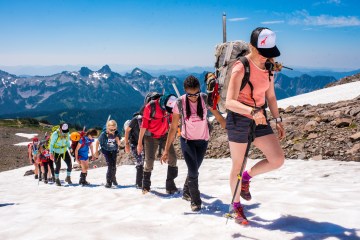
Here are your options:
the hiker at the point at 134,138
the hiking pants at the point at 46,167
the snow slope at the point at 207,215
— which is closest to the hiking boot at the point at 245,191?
the snow slope at the point at 207,215

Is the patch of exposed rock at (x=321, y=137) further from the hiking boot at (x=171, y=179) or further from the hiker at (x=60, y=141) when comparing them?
the hiker at (x=60, y=141)

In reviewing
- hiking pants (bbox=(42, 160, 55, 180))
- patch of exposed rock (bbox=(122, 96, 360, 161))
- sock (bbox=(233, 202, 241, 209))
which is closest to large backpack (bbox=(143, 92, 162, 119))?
sock (bbox=(233, 202, 241, 209))

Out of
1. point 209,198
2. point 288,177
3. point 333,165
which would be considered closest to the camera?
point 209,198

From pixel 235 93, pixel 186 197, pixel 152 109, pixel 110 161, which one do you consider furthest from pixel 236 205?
pixel 110 161

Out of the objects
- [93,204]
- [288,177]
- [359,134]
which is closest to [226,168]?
[288,177]

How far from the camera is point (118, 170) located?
18.8 m

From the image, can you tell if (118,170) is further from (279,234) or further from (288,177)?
(279,234)

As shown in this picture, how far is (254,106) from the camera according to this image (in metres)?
5.27

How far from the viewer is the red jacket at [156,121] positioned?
27.7ft

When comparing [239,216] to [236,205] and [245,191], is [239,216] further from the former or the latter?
[245,191]

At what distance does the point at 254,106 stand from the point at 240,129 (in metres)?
0.42

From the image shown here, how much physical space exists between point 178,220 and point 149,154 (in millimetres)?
2810

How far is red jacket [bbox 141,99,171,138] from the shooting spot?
27.7ft

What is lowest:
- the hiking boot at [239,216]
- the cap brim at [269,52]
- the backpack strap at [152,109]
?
the hiking boot at [239,216]
